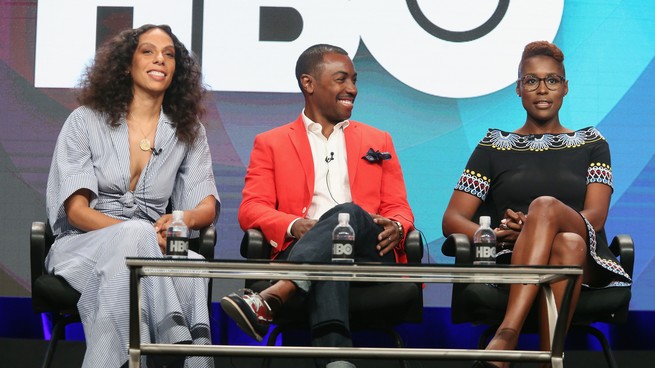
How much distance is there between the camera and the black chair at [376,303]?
11.1ft

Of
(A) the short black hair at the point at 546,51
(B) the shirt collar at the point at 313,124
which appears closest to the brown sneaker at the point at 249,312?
(B) the shirt collar at the point at 313,124

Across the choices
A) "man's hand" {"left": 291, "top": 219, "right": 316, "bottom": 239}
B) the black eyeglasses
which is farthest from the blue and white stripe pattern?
the black eyeglasses

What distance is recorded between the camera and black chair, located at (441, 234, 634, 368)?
342 centimetres

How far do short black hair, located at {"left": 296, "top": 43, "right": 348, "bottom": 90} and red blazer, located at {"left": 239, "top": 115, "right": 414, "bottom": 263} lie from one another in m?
0.25

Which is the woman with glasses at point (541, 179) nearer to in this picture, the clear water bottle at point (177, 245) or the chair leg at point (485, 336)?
the chair leg at point (485, 336)

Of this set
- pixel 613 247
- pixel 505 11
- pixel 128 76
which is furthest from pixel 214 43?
pixel 613 247

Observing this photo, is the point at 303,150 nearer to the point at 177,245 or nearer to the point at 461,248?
the point at 461,248

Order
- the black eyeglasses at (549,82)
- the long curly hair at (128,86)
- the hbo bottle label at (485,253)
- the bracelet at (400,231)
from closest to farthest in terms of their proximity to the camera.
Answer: the hbo bottle label at (485,253) < the bracelet at (400,231) < the long curly hair at (128,86) < the black eyeglasses at (549,82)

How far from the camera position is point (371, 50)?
4.55 m

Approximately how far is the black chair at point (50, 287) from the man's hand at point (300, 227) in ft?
0.94

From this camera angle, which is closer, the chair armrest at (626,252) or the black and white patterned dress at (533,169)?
the chair armrest at (626,252)

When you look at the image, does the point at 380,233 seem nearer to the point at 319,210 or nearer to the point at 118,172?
the point at 319,210

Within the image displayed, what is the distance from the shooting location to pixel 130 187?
382cm

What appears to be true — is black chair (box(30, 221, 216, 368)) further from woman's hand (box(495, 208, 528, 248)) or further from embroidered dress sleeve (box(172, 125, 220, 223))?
woman's hand (box(495, 208, 528, 248))
